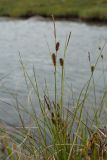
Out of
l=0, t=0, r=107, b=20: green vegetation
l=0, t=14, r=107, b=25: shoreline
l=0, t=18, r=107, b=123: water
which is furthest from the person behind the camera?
l=0, t=0, r=107, b=20: green vegetation

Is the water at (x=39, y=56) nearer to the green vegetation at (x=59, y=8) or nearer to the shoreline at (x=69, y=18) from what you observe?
the shoreline at (x=69, y=18)

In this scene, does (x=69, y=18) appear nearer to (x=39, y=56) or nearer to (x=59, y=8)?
(x=59, y=8)

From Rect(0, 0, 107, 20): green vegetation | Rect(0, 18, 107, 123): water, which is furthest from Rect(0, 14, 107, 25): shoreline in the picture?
Rect(0, 18, 107, 123): water

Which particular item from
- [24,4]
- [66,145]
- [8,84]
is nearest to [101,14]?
[24,4]

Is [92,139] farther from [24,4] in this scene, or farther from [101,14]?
[24,4]

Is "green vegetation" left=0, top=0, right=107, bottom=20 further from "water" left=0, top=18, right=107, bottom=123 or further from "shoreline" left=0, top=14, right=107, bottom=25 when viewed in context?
"water" left=0, top=18, right=107, bottom=123
